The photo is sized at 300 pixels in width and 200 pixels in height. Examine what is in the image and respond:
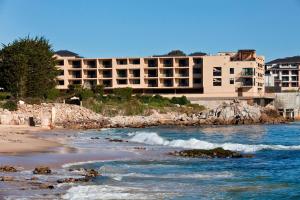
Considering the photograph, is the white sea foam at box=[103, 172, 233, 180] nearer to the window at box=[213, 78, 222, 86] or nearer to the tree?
the tree

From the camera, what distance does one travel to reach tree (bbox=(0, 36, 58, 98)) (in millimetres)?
71688

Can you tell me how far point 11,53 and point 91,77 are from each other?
3707cm

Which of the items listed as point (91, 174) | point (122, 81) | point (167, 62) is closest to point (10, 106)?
point (91, 174)

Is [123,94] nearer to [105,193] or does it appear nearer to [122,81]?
[122,81]

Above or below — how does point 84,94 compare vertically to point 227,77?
below

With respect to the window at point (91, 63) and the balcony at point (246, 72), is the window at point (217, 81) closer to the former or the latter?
the balcony at point (246, 72)

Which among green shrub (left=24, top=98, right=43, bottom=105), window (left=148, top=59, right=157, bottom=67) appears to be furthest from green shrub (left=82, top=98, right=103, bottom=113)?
window (left=148, top=59, right=157, bottom=67)

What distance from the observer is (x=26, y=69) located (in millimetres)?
71562

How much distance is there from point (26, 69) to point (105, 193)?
56492 millimetres

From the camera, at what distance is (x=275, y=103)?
104 metres

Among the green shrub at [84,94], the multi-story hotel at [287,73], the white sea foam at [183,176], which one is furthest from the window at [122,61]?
the white sea foam at [183,176]

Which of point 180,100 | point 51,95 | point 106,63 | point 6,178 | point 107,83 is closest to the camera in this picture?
point 6,178

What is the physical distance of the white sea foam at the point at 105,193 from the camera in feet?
54.9

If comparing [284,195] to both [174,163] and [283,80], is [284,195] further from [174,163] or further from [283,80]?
[283,80]
